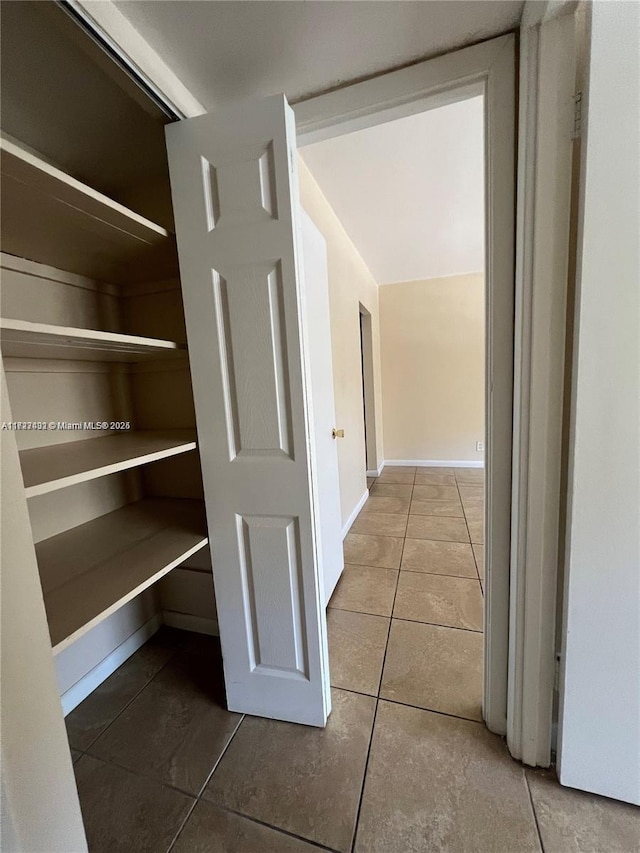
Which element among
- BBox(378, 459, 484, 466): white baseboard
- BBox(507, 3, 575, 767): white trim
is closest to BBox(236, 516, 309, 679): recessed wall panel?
BBox(507, 3, 575, 767): white trim

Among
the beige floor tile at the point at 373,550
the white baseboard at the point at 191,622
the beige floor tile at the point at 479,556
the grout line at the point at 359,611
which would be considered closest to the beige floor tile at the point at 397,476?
the beige floor tile at the point at 373,550

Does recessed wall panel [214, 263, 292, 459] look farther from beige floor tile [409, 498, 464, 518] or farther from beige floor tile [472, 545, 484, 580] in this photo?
beige floor tile [409, 498, 464, 518]

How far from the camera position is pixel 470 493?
3.68 meters

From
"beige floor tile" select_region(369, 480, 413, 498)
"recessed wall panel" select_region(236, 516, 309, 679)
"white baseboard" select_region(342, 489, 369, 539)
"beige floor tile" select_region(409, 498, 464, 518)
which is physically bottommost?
"beige floor tile" select_region(409, 498, 464, 518)

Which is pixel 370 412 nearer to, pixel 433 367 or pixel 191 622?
pixel 433 367

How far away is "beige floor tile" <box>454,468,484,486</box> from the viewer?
4039mm

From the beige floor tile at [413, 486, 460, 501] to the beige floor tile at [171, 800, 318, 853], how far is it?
289cm

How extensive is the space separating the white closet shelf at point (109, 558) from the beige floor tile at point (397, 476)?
3.09 meters

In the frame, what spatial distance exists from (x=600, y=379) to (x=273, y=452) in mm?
929

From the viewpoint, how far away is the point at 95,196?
881 millimetres

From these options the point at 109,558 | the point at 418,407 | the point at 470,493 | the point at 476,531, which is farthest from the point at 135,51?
the point at 418,407

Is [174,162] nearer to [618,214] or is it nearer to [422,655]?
[618,214]

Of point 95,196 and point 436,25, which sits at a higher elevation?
point 436,25

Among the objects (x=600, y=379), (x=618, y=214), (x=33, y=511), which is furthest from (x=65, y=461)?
(x=618, y=214)
